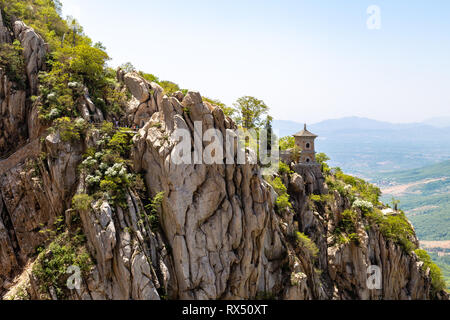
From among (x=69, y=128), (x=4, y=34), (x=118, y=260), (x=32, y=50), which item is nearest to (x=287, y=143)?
(x=69, y=128)

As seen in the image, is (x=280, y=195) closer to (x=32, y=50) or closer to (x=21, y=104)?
(x=21, y=104)

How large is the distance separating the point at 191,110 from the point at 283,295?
23.6 m

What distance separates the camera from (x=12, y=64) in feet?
Result: 125

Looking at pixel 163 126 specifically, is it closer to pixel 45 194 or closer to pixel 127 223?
pixel 127 223

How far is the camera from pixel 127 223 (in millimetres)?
31234

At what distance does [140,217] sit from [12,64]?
24191mm

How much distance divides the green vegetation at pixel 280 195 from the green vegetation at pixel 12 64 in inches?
1287

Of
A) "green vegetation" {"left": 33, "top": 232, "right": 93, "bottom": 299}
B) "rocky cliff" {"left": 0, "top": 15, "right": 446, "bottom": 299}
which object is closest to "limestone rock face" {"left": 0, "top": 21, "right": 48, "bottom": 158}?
"rocky cliff" {"left": 0, "top": 15, "right": 446, "bottom": 299}

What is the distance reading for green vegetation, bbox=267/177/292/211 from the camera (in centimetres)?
4206

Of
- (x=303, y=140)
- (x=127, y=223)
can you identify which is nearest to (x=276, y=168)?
(x=303, y=140)

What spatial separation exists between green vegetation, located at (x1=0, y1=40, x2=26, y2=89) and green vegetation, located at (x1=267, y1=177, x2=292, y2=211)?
3269 cm

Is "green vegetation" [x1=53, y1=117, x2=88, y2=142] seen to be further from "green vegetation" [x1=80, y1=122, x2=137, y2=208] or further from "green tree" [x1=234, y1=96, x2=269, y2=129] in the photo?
"green tree" [x1=234, y1=96, x2=269, y2=129]

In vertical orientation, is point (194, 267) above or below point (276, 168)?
below
